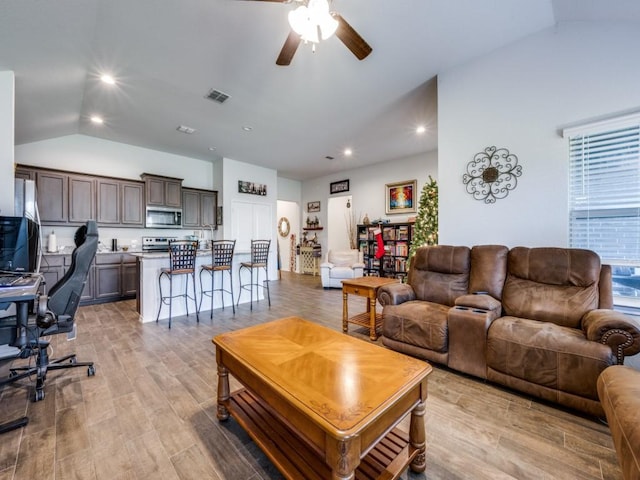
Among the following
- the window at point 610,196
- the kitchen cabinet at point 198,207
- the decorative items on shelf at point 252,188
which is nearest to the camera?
the window at point 610,196

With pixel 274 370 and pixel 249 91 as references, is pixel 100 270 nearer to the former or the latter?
pixel 249 91

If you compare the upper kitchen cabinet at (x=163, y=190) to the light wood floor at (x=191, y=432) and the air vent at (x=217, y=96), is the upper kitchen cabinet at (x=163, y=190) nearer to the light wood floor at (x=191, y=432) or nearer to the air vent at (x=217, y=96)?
the air vent at (x=217, y=96)

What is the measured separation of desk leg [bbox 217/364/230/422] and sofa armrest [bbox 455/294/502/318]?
6.52 ft

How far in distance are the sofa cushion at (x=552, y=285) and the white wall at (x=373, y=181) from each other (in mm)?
3827

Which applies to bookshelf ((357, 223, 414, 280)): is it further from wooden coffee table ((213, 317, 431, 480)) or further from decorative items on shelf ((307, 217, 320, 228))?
wooden coffee table ((213, 317, 431, 480))

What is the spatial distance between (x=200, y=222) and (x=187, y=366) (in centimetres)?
432

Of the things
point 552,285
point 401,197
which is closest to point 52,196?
point 401,197

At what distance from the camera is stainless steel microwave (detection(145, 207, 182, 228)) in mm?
5352

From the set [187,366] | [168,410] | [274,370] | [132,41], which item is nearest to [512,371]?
[274,370]

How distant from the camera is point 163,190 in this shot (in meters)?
5.46

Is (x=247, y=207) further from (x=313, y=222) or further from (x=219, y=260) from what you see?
(x=219, y=260)

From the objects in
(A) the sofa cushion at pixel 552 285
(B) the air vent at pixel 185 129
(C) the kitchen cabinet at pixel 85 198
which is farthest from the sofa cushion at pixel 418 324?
(C) the kitchen cabinet at pixel 85 198

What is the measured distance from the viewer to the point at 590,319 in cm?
187

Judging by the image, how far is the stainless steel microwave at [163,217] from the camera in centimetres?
535
